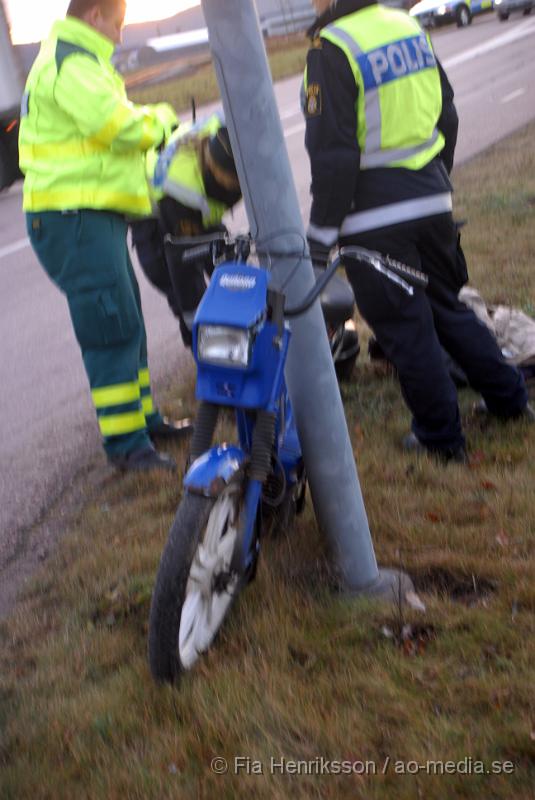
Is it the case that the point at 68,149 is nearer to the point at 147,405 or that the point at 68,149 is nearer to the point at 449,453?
the point at 147,405

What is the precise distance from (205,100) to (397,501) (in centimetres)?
2063

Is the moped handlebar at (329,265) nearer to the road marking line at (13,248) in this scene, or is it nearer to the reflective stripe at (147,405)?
the reflective stripe at (147,405)

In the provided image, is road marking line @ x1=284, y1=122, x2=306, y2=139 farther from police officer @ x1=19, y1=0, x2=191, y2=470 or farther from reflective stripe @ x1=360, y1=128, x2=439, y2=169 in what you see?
reflective stripe @ x1=360, y1=128, x2=439, y2=169

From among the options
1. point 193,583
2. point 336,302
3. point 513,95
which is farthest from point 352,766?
point 513,95

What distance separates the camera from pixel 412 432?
14.0 ft

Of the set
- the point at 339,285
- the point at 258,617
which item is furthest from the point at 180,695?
the point at 339,285

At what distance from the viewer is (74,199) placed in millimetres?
4312

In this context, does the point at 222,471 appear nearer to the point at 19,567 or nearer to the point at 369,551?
the point at 369,551

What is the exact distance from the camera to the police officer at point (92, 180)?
13.7 feet

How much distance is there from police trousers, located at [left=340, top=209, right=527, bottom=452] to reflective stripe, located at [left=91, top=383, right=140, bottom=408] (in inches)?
48.2

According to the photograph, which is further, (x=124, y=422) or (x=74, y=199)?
(x=124, y=422)

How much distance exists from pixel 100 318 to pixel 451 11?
106 feet

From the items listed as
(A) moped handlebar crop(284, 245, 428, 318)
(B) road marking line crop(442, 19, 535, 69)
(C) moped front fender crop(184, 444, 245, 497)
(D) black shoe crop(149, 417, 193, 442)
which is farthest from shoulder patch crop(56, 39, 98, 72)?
(B) road marking line crop(442, 19, 535, 69)

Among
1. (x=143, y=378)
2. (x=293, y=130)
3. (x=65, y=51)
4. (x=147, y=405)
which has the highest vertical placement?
(x=65, y=51)
